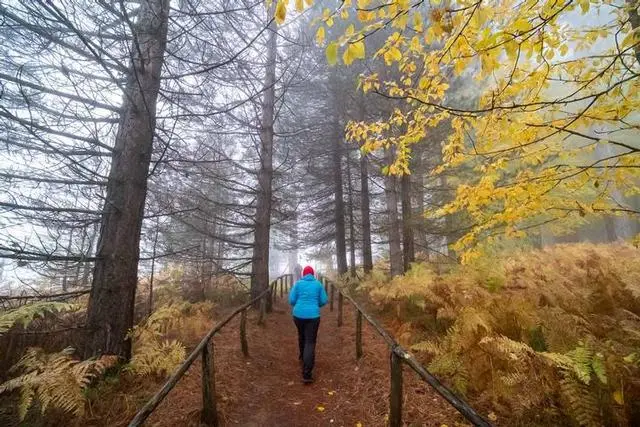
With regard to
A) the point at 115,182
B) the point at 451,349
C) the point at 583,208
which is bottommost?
the point at 451,349

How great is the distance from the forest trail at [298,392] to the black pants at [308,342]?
0.29m

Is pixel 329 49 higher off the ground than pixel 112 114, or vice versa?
pixel 112 114

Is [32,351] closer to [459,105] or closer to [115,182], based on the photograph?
[115,182]

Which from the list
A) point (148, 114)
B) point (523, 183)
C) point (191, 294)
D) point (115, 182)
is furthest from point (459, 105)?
point (191, 294)

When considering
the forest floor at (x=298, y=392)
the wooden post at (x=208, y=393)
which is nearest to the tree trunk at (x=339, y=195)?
the forest floor at (x=298, y=392)

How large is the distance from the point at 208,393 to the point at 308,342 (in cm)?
263

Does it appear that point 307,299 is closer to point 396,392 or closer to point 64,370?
point 396,392

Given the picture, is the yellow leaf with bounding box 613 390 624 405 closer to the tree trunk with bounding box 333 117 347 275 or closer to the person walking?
the person walking

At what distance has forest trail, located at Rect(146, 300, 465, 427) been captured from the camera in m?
4.26

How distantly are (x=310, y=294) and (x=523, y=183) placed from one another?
14.5 ft

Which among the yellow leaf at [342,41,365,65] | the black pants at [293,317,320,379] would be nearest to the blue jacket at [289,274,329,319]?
the black pants at [293,317,320,379]

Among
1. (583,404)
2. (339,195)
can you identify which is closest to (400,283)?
(583,404)

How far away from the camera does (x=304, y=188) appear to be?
18406 millimetres

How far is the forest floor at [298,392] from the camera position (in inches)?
167
